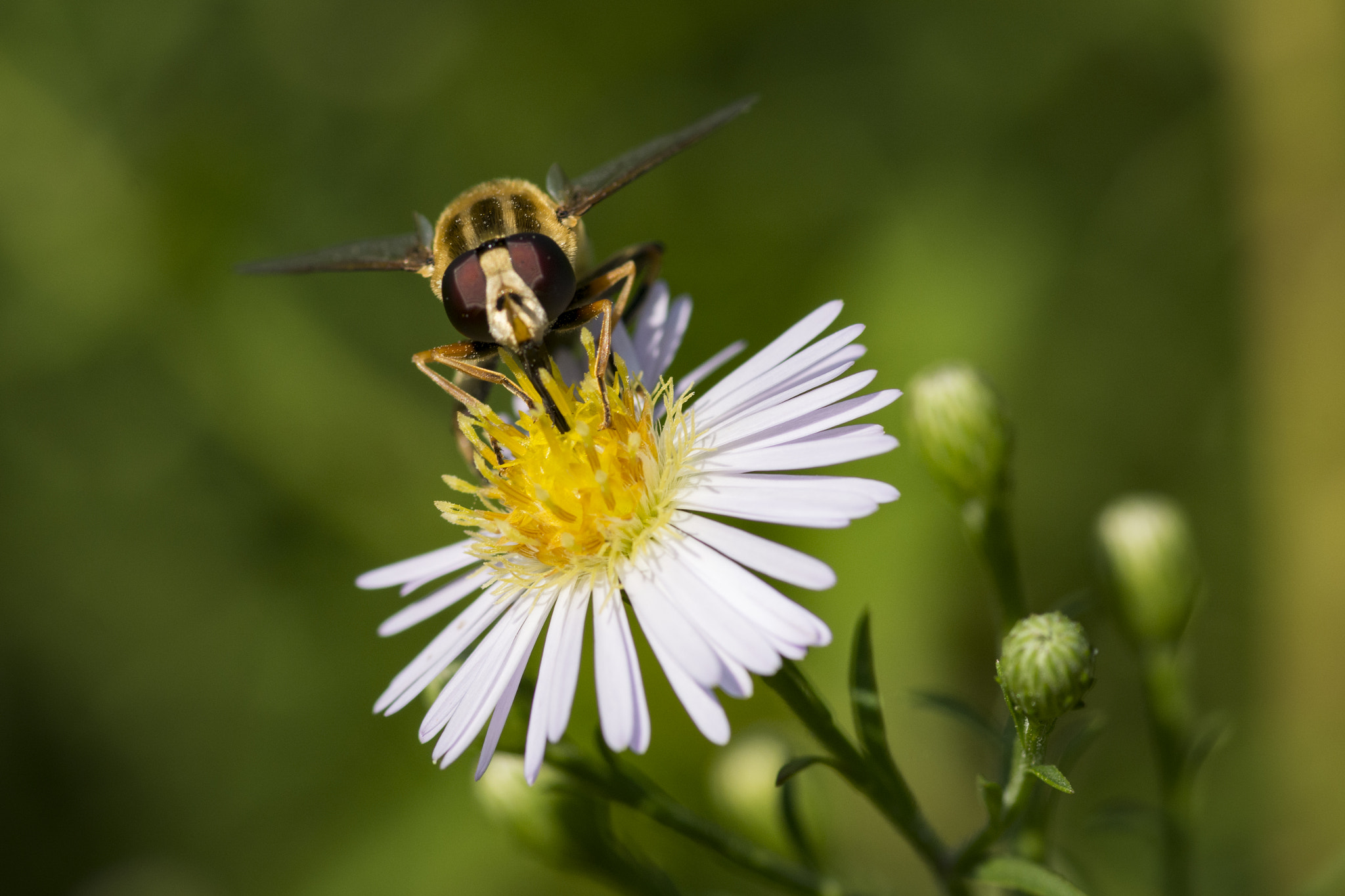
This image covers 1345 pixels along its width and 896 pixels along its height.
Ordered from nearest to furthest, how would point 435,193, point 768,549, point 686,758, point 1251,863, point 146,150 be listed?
point 768,549 → point 1251,863 → point 686,758 → point 146,150 → point 435,193

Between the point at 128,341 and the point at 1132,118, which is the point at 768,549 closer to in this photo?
the point at 1132,118

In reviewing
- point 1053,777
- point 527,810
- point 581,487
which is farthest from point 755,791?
point 1053,777

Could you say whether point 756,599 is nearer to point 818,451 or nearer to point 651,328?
point 818,451

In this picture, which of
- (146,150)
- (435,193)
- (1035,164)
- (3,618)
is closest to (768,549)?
(1035,164)

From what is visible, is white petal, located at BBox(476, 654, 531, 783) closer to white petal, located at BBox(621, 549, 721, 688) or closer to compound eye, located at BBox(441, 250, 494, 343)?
white petal, located at BBox(621, 549, 721, 688)

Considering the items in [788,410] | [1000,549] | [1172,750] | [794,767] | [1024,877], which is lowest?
[1172,750]

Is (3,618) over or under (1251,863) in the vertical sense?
over

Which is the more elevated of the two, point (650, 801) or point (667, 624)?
point (667, 624)
